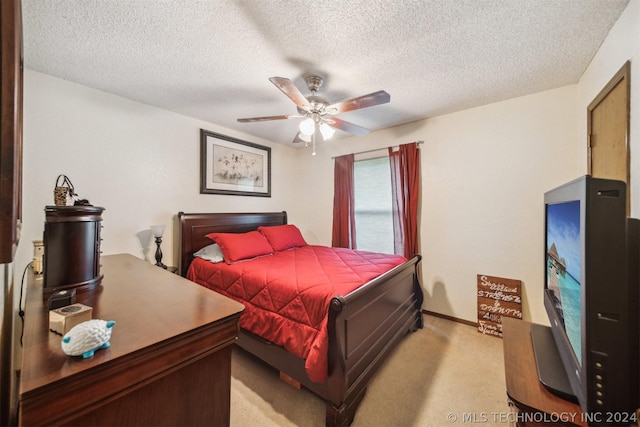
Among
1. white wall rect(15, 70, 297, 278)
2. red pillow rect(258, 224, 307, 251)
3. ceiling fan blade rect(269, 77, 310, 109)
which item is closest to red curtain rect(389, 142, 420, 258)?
red pillow rect(258, 224, 307, 251)

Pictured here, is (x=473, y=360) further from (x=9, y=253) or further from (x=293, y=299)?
(x=9, y=253)

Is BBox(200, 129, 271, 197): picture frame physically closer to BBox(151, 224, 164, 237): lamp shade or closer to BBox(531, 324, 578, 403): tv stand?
BBox(151, 224, 164, 237): lamp shade

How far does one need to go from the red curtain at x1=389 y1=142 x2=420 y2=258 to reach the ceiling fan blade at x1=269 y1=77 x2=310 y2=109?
1.72 metres

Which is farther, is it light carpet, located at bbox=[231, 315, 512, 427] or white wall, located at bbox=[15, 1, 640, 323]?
white wall, located at bbox=[15, 1, 640, 323]

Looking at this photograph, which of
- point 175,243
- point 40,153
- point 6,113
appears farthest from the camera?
point 175,243

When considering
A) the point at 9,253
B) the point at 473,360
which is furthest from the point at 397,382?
the point at 9,253

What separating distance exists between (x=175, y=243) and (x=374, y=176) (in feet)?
9.06

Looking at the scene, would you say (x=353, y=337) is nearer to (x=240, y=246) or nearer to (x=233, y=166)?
(x=240, y=246)

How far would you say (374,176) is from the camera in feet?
11.5

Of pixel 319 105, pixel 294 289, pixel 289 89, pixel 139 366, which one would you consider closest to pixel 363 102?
pixel 319 105

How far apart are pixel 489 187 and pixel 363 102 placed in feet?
6.06

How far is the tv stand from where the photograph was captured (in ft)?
2.84

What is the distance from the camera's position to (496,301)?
257 centimetres

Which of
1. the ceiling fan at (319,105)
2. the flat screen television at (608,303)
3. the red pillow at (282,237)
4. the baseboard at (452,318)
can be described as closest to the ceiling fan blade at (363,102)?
the ceiling fan at (319,105)
